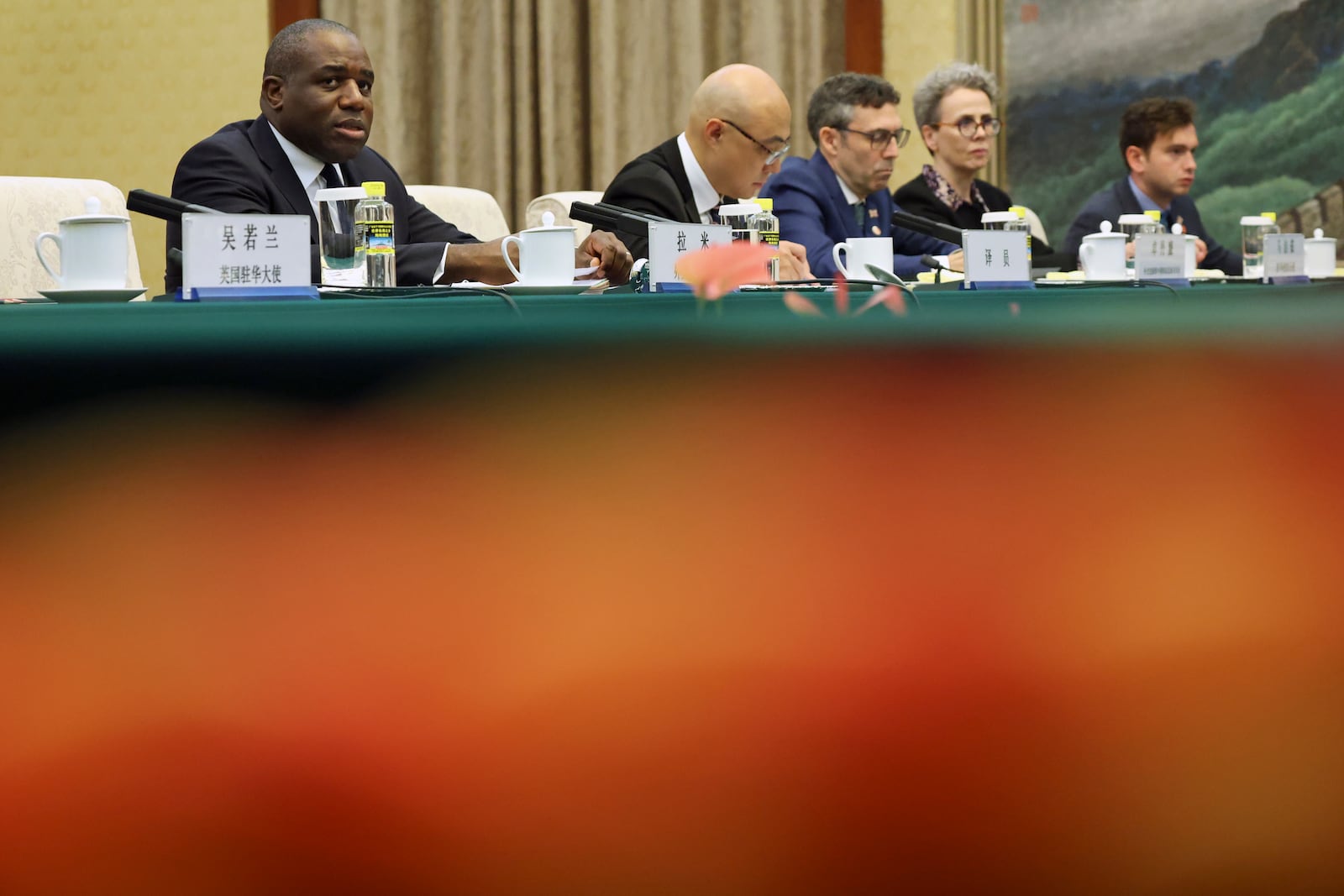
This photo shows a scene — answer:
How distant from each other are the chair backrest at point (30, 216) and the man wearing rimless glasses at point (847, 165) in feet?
4.71

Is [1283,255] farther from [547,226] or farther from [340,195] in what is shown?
[340,195]

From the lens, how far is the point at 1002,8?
180 inches

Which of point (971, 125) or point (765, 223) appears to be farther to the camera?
point (971, 125)

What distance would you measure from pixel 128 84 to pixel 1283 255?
3.93 meters

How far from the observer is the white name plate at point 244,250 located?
57.1 inches

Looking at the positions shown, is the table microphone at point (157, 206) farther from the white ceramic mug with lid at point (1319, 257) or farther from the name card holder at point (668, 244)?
the white ceramic mug with lid at point (1319, 257)

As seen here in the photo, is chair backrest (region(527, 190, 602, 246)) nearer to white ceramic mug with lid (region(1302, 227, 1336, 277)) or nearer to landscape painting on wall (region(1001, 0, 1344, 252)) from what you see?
white ceramic mug with lid (region(1302, 227, 1336, 277))

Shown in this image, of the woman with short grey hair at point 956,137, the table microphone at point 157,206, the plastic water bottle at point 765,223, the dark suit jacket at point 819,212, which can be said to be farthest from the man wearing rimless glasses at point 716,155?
the table microphone at point 157,206

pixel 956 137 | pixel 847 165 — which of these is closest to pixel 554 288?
pixel 847 165

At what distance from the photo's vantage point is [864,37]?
4.53 metres

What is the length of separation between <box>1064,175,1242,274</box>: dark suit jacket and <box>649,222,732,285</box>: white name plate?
75.3 inches

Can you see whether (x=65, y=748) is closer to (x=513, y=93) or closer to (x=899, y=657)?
(x=899, y=657)

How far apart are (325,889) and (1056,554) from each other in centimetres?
45

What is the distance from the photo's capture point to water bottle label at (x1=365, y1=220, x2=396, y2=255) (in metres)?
1.80
